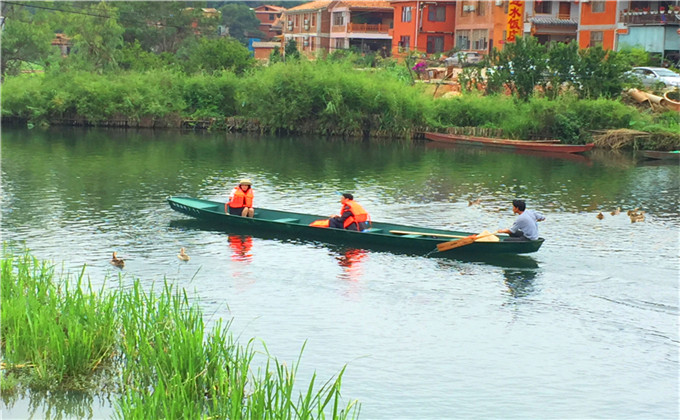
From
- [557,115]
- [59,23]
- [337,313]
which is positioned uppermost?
[59,23]

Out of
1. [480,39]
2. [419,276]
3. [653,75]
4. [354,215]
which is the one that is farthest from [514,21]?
[419,276]

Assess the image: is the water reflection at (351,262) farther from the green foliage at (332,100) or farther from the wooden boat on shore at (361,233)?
the green foliage at (332,100)

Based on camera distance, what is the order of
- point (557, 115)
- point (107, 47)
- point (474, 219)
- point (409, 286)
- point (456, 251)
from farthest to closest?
point (107, 47) < point (557, 115) < point (474, 219) < point (456, 251) < point (409, 286)

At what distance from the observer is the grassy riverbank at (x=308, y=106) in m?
50.2

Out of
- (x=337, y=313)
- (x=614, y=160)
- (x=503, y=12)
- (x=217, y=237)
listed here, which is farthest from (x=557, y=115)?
(x=337, y=313)

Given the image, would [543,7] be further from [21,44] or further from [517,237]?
[517,237]

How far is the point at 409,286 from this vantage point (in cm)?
2048

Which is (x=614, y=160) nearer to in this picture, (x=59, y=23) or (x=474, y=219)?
(x=474, y=219)

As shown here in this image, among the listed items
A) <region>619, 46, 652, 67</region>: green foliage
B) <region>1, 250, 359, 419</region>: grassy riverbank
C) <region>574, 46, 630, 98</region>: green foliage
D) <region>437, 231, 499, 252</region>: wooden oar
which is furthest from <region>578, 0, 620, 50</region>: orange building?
<region>1, 250, 359, 419</region>: grassy riverbank

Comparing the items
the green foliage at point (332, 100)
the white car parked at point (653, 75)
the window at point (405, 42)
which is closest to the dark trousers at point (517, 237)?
the green foliage at point (332, 100)

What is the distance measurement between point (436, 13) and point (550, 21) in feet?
40.5

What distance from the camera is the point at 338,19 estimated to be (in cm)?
8969

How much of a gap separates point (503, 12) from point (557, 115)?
22756 millimetres

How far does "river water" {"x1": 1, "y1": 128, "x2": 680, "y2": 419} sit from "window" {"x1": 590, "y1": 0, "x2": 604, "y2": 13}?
26.0m
